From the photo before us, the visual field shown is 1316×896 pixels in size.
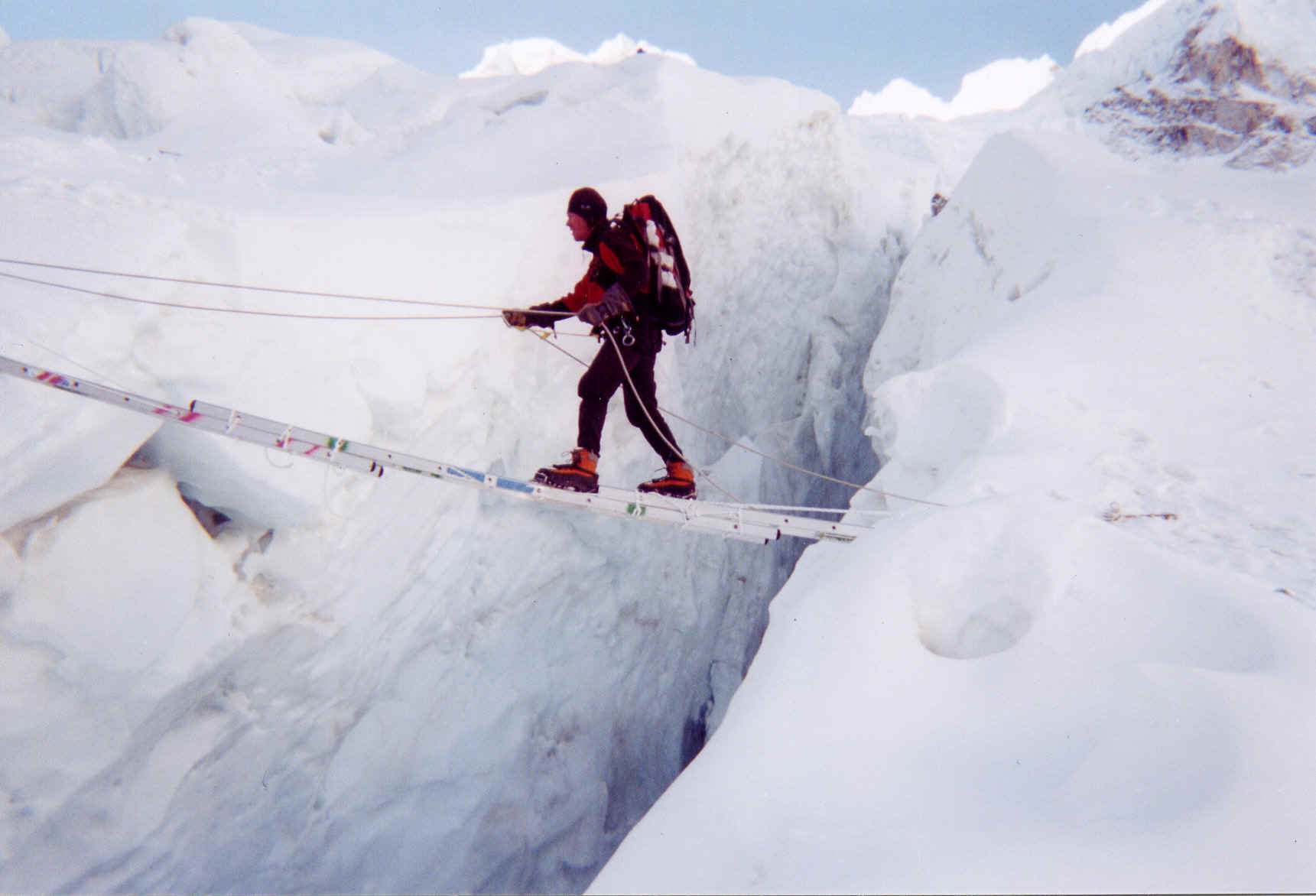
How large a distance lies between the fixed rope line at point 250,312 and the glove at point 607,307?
1.71ft

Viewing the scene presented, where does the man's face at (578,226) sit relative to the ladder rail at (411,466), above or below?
above

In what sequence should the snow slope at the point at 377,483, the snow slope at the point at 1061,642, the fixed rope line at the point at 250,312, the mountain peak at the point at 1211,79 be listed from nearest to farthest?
the snow slope at the point at 1061,642 < the fixed rope line at the point at 250,312 < the snow slope at the point at 377,483 < the mountain peak at the point at 1211,79

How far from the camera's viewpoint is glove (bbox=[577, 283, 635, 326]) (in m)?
2.78

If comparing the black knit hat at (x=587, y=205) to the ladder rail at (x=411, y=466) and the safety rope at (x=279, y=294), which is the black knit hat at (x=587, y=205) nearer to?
the safety rope at (x=279, y=294)

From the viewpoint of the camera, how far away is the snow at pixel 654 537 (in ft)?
4.31

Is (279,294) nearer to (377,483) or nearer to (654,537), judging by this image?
(377,483)

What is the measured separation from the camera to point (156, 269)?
2438 millimetres

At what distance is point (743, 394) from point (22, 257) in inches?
157

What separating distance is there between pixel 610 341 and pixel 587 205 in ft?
1.91

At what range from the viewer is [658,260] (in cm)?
297

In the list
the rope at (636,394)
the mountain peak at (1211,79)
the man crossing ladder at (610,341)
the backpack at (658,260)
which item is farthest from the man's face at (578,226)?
the mountain peak at (1211,79)

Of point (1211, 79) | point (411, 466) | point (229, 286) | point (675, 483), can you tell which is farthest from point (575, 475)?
point (1211, 79)

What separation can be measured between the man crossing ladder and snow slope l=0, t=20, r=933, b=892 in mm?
509

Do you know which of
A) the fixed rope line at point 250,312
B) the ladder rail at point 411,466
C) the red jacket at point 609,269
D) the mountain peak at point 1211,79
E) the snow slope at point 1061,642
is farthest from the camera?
the mountain peak at point 1211,79
